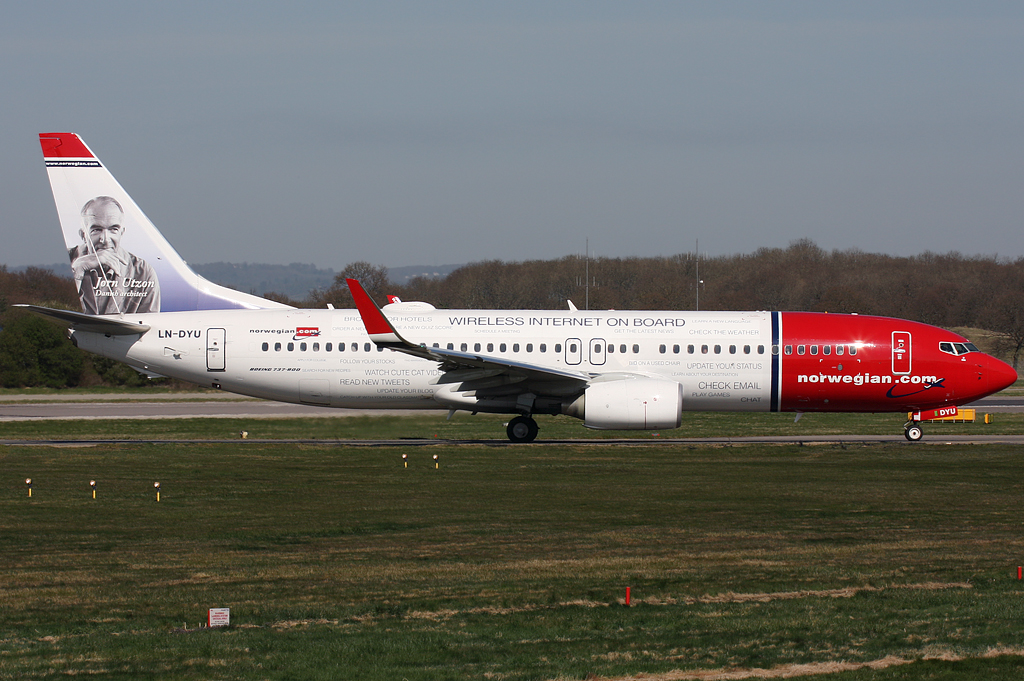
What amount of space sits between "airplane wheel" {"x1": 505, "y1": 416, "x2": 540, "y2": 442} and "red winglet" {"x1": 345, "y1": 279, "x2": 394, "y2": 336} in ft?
17.8

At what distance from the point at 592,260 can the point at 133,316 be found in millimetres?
96041

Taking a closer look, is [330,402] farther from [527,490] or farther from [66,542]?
[66,542]

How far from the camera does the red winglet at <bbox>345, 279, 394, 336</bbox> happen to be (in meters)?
25.3

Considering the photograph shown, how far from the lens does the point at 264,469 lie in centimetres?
2331

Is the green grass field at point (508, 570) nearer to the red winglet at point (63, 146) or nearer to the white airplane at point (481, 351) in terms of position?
the white airplane at point (481, 351)

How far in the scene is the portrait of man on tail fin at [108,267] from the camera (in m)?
29.5

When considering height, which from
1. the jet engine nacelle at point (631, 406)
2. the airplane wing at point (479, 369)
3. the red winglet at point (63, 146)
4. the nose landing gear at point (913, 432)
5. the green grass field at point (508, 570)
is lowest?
the green grass field at point (508, 570)

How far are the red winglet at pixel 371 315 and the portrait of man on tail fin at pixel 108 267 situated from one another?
8.14 metres

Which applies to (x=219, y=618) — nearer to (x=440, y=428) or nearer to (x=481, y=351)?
(x=481, y=351)

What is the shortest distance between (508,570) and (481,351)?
16.6 meters

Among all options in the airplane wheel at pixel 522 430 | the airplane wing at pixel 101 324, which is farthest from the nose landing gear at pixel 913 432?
the airplane wing at pixel 101 324

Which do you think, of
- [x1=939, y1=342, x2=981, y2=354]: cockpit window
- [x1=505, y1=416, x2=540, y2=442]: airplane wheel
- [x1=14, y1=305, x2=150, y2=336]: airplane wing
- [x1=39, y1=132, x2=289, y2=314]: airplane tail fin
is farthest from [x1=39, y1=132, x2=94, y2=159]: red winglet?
[x1=939, y1=342, x2=981, y2=354]: cockpit window

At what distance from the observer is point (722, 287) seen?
374ft

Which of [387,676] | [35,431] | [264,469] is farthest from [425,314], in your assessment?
[387,676]
